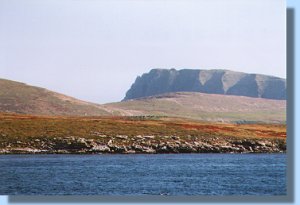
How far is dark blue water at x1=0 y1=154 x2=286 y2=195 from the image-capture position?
1241 inches

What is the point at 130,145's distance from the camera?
→ 2180 inches

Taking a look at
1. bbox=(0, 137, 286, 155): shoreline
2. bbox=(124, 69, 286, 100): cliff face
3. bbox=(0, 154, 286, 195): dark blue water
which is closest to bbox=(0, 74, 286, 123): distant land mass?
bbox=(124, 69, 286, 100): cliff face

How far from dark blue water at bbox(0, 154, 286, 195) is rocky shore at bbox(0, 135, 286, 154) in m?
2.84

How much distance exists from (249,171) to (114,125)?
2702 centimetres

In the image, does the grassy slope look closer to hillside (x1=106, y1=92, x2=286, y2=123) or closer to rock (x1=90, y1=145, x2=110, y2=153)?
rock (x1=90, y1=145, x2=110, y2=153)

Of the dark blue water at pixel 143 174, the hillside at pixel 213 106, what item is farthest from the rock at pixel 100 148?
the hillside at pixel 213 106

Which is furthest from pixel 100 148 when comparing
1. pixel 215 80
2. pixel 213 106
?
pixel 213 106

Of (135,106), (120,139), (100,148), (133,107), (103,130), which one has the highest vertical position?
(135,106)

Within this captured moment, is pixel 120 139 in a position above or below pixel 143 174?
above

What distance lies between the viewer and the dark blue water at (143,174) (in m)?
31.5

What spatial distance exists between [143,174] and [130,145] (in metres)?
16.3

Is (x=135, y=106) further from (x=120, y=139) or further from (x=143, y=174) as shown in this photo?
(x=143, y=174)

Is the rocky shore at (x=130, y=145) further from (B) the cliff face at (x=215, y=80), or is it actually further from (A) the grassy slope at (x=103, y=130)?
(B) the cliff face at (x=215, y=80)

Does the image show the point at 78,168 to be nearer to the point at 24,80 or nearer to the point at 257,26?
the point at 24,80
